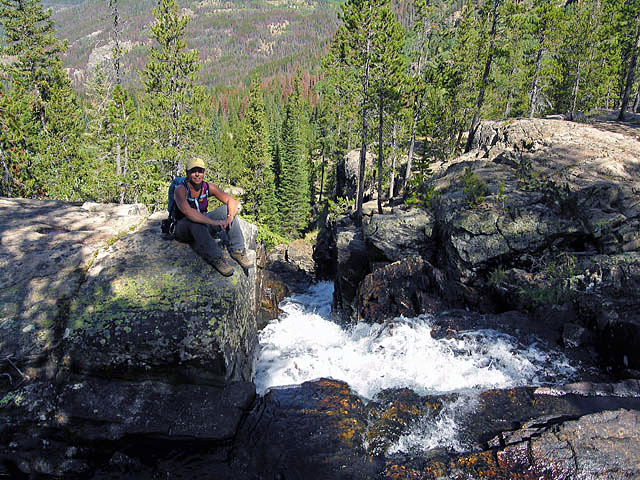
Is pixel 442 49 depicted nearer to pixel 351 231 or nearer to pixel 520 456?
pixel 351 231

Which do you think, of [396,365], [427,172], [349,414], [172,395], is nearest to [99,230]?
[172,395]

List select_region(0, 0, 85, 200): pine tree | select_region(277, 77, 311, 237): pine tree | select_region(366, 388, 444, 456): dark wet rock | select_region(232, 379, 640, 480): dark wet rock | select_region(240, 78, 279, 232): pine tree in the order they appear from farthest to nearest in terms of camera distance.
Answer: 1. select_region(277, 77, 311, 237): pine tree
2. select_region(240, 78, 279, 232): pine tree
3. select_region(0, 0, 85, 200): pine tree
4. select_region(366, 388, 444, 456): dark wet rock
5. select_region(232, 379, 640, 480): dark wet rock

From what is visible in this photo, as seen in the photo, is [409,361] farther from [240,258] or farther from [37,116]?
[37,116]

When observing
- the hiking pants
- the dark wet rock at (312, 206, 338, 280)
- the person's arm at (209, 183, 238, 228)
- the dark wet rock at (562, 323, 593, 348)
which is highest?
the person's arm at (209, 183, 238, 228)

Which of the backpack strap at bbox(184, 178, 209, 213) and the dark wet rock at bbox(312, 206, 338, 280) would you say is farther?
the dark wet rock at bbox(312, 206, 338, 280)

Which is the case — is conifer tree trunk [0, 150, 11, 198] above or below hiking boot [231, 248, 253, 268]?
below

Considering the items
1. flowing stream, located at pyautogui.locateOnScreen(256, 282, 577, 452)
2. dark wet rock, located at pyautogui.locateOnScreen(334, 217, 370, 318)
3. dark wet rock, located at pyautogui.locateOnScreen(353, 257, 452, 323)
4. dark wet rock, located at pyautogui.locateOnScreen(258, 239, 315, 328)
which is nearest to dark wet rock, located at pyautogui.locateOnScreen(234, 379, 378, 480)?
flowing stream, located at pyautogui.locateOnScreen(256, 282, 577, 452)

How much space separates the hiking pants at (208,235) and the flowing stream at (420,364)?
3.34m

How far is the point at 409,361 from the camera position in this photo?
27.3ft

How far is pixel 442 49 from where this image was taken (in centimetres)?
2205

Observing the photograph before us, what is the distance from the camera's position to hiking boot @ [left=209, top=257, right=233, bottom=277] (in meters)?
6.50

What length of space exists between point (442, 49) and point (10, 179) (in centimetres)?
2391

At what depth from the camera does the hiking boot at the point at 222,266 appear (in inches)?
256

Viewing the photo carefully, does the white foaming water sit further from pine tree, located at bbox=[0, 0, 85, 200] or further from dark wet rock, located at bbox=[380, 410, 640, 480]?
pine tree, located at bbox=[0, 0, 85, 200]
